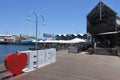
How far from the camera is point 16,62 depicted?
15.9 m

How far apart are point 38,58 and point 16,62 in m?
4.21

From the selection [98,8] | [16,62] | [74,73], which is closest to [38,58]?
[74,73]

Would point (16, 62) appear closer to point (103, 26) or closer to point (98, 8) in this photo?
point (103, 26)

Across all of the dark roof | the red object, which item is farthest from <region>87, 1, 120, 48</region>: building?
the red object

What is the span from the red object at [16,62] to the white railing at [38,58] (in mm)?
883

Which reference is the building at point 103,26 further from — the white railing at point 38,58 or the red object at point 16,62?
the red object at point 16,62

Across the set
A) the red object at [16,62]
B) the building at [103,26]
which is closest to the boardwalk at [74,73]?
the red object at [16,62]

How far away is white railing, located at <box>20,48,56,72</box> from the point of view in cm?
1798

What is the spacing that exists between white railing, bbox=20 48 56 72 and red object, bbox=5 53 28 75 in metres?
0.88

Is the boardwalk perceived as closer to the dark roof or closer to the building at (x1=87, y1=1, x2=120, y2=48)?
the building at (x1=87, y1=1, x2=120, y2=48)

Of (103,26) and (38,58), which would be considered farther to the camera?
(103,26)

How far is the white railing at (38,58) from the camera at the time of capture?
18.0 metres

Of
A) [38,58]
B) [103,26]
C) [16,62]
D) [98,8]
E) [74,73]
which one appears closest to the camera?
[16,62]

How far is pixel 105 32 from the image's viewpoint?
183 feet
